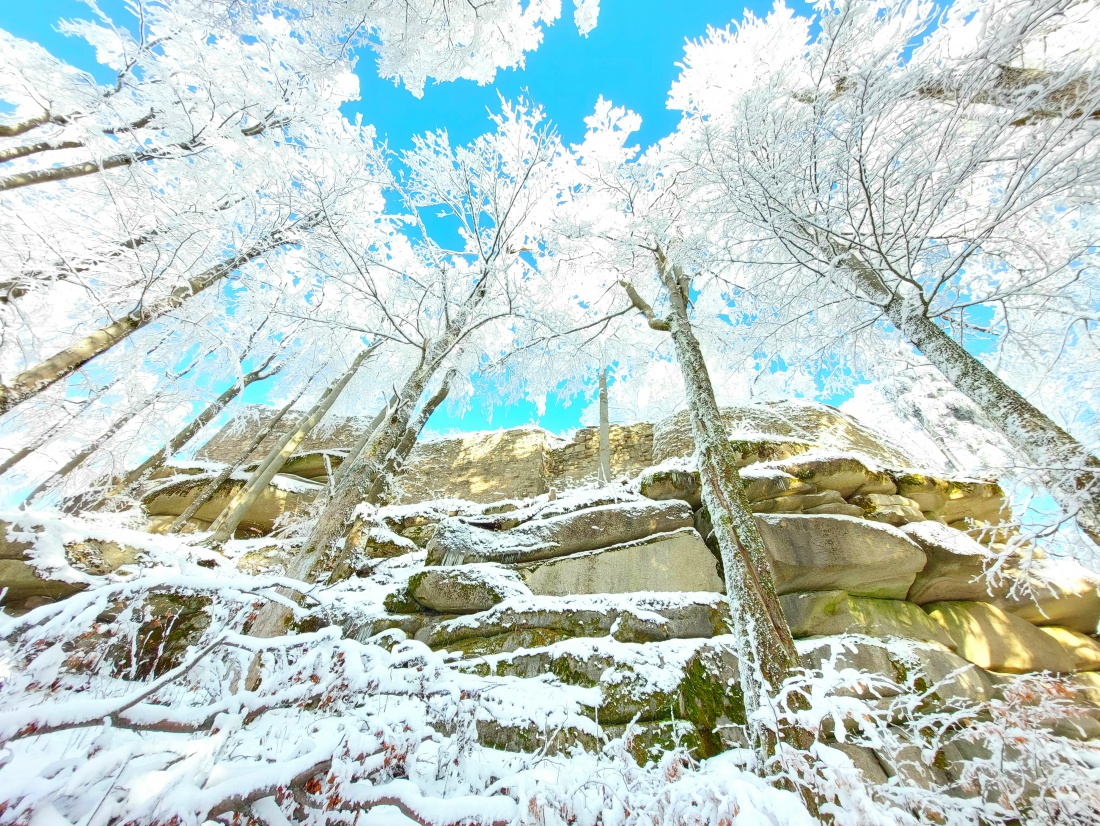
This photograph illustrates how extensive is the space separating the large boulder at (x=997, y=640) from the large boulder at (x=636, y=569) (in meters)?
3.05

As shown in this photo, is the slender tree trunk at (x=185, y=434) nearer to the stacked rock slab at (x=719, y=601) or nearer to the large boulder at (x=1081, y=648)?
the stacked rock slab at (x=719, y=601)

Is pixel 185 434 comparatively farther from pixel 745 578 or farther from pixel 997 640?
pixel 997 640

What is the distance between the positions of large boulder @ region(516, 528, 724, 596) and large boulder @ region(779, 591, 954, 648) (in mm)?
979

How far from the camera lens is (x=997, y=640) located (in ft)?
→ 16.8

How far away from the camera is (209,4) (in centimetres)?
548

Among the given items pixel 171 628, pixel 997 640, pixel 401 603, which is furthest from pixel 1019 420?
pixel 171 628

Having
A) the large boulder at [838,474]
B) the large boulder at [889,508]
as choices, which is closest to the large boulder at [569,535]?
the large boulder at [838,474]

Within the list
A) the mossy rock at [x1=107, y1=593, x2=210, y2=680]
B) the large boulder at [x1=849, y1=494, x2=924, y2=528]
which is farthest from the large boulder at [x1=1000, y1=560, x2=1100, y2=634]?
the mossy rock at [x1=107, y1=593, x2=210, y2=680]

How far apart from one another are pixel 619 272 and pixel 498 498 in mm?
5883

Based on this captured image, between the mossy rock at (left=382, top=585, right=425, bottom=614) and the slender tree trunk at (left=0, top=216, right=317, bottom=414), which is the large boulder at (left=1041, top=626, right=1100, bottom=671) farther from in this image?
the slender tree trunk at (left=0, top=216, right=317, bottom=414)

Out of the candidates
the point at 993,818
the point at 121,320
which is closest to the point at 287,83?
the point at 121,320

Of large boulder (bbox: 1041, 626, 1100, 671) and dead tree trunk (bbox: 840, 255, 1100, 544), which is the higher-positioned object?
dead tree trunk (bbox: 840, 255, 1100, 544)

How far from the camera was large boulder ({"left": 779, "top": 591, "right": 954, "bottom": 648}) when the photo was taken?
4.91m

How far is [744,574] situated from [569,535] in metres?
2.55
